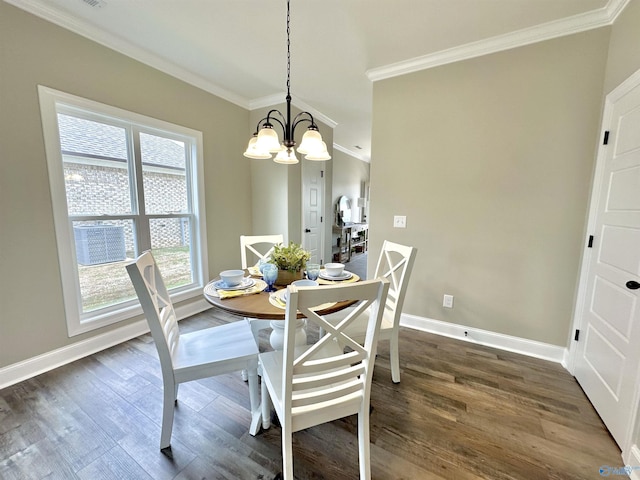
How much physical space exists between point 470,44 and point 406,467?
10.0 ft

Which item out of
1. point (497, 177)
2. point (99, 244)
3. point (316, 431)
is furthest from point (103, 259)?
point (497, 177)

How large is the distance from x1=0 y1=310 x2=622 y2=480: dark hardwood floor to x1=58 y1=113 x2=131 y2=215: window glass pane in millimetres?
1344

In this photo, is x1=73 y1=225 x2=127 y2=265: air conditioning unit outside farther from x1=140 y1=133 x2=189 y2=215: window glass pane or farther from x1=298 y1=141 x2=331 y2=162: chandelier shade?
x1=298 y1=141 x2=331 y2=162: chandelier shade

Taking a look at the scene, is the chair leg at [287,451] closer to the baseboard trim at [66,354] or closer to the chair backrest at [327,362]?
the chair backrest at [327,362]

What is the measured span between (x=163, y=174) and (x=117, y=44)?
112 centimetres

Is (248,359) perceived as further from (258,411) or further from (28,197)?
(28,197)

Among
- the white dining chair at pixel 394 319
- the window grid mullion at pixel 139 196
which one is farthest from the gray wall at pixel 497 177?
the window grid mullion at pixel 139 196

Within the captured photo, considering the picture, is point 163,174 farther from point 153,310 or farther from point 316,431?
point 316,431

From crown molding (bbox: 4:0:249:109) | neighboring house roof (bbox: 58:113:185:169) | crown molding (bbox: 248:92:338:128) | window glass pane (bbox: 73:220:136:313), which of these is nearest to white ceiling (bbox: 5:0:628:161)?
crown molding (bbox: 4:0:249:109)

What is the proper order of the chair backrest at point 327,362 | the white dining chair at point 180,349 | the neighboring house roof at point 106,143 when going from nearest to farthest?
the chair backrest at point 327,362 < the white dining chair at point 180,349 < the neighboring house roof at point 106,143

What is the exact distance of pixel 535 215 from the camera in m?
2.12

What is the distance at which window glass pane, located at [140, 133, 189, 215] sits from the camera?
101 inches

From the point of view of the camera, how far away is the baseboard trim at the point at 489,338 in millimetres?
2150

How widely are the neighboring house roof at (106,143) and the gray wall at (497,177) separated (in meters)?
2.25
